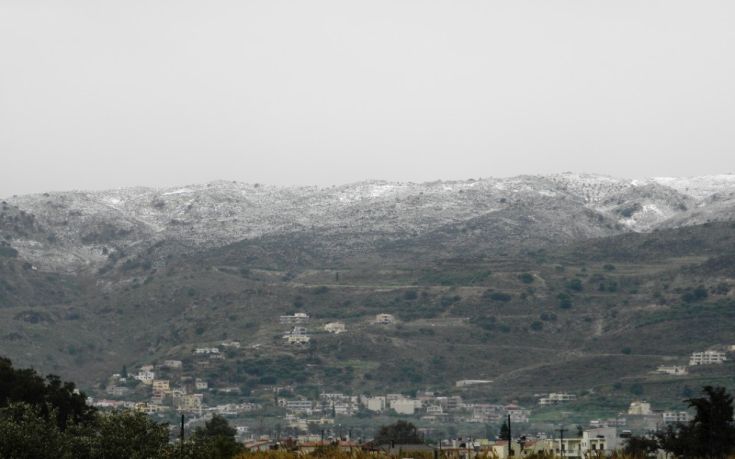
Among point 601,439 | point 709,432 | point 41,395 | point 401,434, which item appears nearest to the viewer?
point 709,432

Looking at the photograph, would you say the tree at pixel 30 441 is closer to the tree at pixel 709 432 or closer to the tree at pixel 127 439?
the tree at pixel 127 439

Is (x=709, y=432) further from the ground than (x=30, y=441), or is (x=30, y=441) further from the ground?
(x=30, y=441)

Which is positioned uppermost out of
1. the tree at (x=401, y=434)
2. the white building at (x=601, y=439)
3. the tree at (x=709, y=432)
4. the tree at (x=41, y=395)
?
the tree at (x=41, y=395)

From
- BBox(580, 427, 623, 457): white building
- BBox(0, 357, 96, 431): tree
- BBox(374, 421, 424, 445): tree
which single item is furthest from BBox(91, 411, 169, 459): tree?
BBox(374, 421, 424, 445): tree

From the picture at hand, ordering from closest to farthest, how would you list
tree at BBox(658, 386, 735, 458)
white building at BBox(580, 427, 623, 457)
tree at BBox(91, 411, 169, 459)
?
tree at BBox(91, 411, 169, 459)
tree at BBox(658, 386, 735, 458)
white building at BBox(580, 427, 623, 457)

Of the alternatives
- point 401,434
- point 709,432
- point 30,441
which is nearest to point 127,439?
point 30,441

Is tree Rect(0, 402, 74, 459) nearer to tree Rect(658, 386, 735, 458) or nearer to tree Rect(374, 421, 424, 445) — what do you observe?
tree Rect(658, 386, 735, 458)

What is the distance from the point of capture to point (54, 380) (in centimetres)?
10569

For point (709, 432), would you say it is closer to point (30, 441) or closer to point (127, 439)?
point (127, 439)

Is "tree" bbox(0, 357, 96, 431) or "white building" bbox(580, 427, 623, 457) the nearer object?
"tree" bbox(0, 357, 96, 431)

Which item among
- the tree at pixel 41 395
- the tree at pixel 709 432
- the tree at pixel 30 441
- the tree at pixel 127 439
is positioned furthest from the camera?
the tree at pixel 41 395

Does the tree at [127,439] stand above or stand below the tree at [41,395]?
below

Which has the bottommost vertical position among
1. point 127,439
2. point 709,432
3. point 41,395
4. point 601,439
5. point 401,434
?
point 601,439

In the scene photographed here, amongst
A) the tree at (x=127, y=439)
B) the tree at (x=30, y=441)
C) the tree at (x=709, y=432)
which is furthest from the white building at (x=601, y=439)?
the tree at (x=30, y=441)
